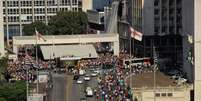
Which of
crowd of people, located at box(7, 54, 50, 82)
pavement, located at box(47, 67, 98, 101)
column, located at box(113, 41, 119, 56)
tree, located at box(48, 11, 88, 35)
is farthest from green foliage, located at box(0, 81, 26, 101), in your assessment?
tree, located at box(48, 11, 88, 35)

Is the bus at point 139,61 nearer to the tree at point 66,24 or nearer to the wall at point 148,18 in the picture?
the wall at point 148,18

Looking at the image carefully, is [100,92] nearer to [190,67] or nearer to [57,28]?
[190,67]

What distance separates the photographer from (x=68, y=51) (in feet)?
363

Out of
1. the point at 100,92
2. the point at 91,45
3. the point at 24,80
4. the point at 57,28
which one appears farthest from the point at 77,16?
the point at 100,92

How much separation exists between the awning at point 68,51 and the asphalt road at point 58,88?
1489 cm

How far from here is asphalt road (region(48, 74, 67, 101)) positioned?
76.4m

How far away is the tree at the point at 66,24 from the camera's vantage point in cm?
13318

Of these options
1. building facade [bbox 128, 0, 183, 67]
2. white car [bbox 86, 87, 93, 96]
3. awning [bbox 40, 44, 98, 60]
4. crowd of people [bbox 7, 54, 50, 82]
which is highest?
building facade [bbox 128, 0, 183, 67]

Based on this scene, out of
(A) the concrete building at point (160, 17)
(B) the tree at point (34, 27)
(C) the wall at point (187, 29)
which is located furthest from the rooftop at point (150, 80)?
(B) the tree at point (34, 27)

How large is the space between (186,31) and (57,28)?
52.0m

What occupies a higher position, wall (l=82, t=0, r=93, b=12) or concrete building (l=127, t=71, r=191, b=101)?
wall (l=82, t=0, r=93, b=12)

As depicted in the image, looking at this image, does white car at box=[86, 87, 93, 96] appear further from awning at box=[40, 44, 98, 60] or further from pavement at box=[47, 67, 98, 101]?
awning at box=[40, 44, 98, 60]

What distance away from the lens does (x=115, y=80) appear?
275 feet

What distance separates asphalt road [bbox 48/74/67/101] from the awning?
14.9 metres
